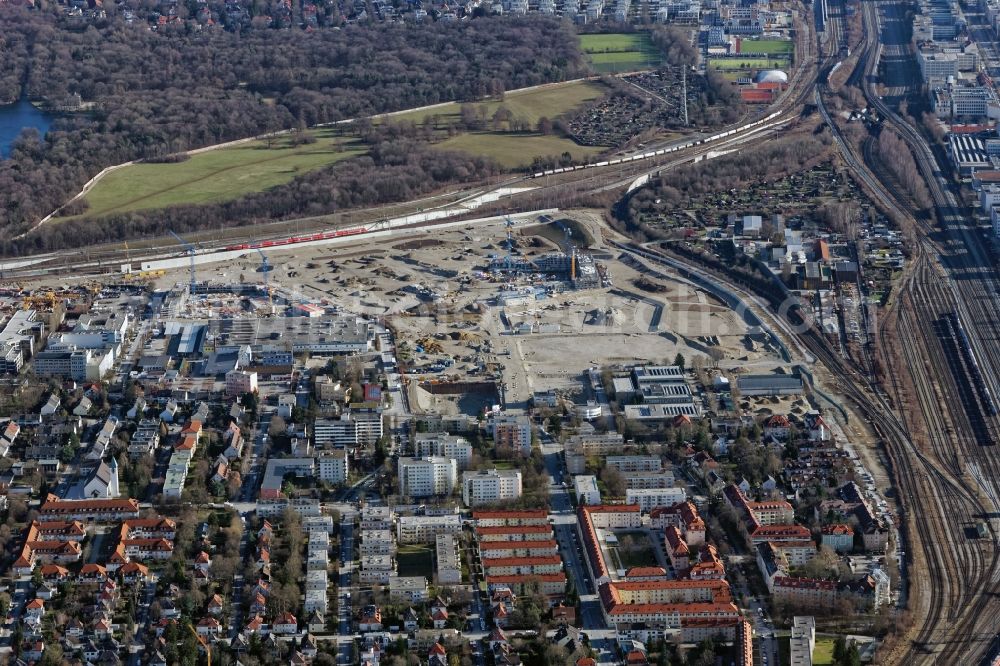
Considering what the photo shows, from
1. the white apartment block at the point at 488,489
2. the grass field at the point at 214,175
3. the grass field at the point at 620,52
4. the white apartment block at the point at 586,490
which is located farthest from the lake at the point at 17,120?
the white apartment block at the point at 586,490

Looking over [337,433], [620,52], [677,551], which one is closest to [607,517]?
[677,551]

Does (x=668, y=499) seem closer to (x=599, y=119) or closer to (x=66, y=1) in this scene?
(x=599, y=119)

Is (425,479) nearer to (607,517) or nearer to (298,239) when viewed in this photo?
(607,517)

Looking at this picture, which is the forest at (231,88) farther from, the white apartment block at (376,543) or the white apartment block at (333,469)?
the white apartment block at (376,543)

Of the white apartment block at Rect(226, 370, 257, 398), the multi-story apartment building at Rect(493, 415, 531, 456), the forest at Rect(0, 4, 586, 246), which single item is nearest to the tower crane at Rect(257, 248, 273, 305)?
the forest at Rect(0, 4, 586, 246)

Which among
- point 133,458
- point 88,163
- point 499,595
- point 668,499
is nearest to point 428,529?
point 499,595

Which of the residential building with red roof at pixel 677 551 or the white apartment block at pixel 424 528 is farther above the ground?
the white apartment block at pixel 424 528
